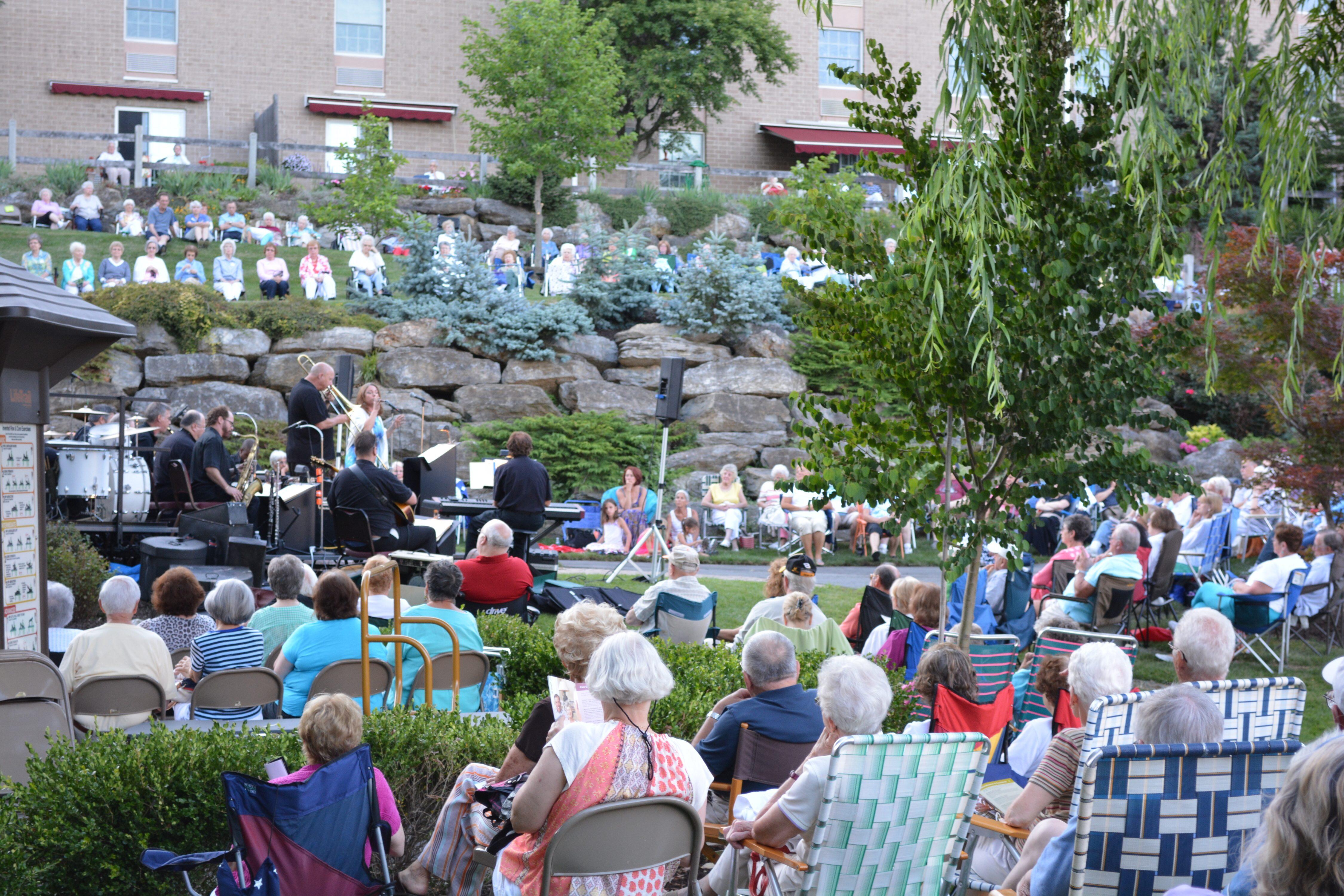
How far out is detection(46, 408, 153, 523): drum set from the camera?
34.2ft

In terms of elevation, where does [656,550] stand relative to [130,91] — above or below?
below

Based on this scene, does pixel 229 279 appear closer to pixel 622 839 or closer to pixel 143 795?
pixel 143 795

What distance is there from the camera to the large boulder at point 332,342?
738 inches

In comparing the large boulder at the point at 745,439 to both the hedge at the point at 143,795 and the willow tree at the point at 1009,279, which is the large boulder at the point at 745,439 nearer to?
the willow tree at the point at 1009,279

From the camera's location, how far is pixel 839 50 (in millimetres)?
35406

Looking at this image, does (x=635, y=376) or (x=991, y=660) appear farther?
(x=635, y=376)

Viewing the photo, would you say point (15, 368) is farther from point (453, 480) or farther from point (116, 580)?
point (453, 480)

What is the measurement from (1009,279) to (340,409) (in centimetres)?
842

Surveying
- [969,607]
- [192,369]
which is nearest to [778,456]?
[192,369]

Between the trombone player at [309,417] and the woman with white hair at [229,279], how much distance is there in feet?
31.1

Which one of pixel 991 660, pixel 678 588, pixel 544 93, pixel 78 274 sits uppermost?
pixel 544 93

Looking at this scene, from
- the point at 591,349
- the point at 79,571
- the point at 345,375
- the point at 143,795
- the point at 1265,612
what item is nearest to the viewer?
A: the point at 143,795

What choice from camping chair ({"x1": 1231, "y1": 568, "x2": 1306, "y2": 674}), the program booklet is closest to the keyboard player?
camping chair ({"x1": 1231, "y1": 568, "x2": 1306, "y2": 674})

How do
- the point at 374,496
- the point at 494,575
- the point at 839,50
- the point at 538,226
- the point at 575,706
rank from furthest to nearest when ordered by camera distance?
the point at 839,50, the point at 538,226, the point at 374,496, the point at 494,575, the point at 575,706
